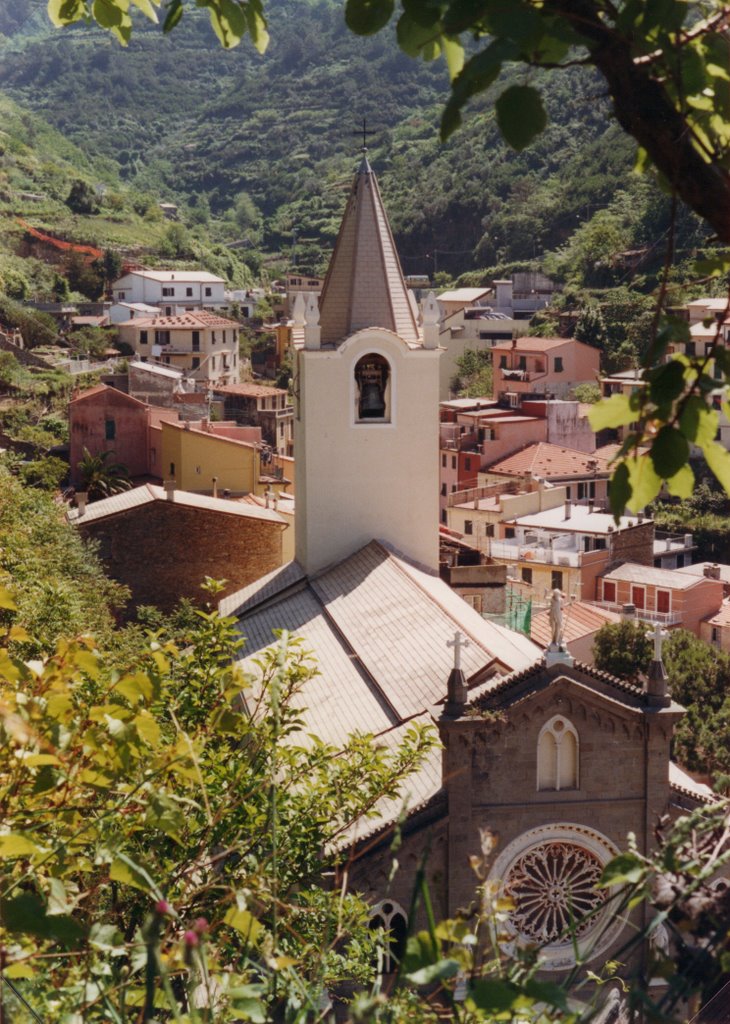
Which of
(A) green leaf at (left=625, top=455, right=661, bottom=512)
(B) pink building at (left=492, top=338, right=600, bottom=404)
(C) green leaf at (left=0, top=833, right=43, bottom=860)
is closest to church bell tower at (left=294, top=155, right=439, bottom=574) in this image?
(C) green leaf at (left=0, top=833, right=43, bottom=860)

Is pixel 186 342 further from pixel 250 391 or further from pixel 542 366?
pixel 542 366

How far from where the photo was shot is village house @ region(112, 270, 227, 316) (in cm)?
6888

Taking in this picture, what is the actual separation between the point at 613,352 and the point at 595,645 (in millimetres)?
33588

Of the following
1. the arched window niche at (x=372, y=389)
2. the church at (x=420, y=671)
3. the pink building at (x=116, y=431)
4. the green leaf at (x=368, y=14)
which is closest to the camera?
the green leaf at (x=368, y=14)

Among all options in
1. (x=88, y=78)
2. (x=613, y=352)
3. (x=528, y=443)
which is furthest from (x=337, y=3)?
(x=528, y=443)

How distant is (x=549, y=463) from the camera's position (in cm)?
4169

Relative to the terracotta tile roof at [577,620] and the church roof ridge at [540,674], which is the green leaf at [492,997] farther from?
the terracotta tile roof at [577,620]

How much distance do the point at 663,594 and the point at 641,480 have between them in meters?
29.2

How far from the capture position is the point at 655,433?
2475 mm

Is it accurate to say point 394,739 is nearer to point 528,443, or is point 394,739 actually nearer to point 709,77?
point 709,77

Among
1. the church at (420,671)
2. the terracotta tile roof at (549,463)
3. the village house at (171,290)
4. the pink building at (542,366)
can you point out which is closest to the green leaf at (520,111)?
the church at (420,671)

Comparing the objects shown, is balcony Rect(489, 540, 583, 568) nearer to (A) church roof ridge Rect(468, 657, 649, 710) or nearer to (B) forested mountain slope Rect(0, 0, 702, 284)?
(A) church roof ridge Rect(468, 657, 649, 710)

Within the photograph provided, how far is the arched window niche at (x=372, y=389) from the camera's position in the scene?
20812mm

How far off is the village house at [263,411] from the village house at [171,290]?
19.4m
